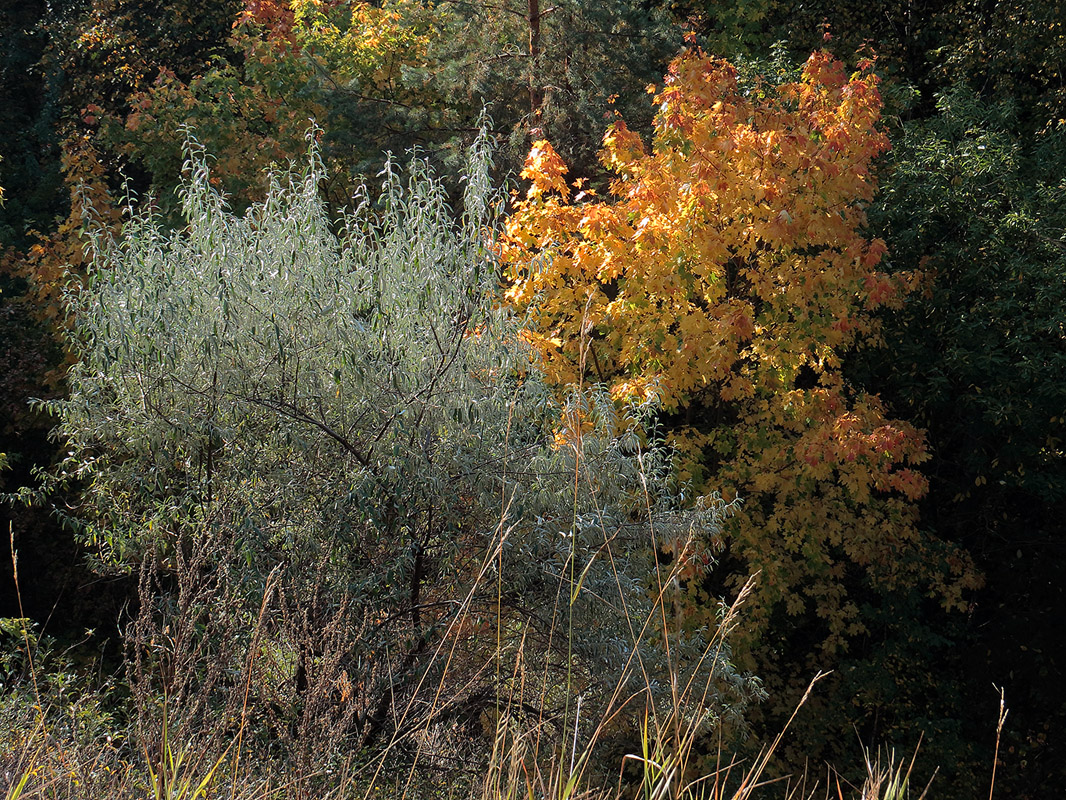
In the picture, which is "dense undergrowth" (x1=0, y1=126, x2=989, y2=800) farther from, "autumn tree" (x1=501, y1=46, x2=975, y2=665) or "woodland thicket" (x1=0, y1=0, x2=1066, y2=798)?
"autumn tree" (x1=501, y1=46, x2=975, y2=665)

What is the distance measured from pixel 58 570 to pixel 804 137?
30.0 ft

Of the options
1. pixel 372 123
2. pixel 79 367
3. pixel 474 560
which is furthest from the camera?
pixel 372 123

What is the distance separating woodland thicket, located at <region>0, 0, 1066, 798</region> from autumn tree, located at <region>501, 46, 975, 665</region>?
43mm

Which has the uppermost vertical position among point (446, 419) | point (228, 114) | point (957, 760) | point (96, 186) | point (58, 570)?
point (228, 114)

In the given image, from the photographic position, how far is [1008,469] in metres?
11.1

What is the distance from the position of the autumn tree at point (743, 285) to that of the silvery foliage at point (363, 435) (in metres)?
1.33

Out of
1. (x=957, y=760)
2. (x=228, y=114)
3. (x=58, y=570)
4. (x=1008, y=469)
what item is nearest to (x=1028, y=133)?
(x=1008, y=469)

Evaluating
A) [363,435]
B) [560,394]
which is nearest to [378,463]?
[363,435]

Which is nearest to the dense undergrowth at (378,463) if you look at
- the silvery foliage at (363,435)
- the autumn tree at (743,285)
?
the silvery foliage at (363,435)

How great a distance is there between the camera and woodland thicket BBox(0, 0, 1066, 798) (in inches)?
208

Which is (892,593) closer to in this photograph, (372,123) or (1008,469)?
(1008,469)

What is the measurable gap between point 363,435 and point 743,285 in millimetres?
4217

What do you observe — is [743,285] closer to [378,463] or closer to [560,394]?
[560,394]

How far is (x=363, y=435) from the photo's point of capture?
235 inches
